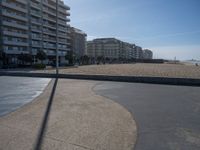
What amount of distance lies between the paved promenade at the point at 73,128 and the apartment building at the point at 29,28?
47.9 meters

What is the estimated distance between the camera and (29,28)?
59.6 metres

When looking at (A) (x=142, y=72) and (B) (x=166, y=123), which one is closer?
(B) (x=166, y=123)

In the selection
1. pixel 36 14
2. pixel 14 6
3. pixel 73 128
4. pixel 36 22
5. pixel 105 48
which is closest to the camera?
pixel 73 128

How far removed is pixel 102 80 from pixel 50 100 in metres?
9.23

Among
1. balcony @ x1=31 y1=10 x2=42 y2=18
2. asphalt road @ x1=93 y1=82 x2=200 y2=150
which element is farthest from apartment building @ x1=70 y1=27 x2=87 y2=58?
asphalt road @ x1=93 y1=82 x2=200 y2=150

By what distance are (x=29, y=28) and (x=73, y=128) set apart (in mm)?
59816

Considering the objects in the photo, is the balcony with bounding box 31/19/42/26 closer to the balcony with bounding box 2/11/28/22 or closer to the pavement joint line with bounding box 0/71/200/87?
the balcony with bounding box 2/11/28/22

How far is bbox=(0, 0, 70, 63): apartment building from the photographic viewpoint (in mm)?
50250

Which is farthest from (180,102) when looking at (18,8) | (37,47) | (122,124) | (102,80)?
(37,47)

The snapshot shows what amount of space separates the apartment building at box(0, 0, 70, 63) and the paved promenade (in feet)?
157

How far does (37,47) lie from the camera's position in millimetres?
62906

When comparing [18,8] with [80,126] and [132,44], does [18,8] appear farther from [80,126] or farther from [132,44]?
[132,44]

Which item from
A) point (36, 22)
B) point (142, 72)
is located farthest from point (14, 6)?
point (142, 72)

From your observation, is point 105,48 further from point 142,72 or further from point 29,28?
point 142,72
